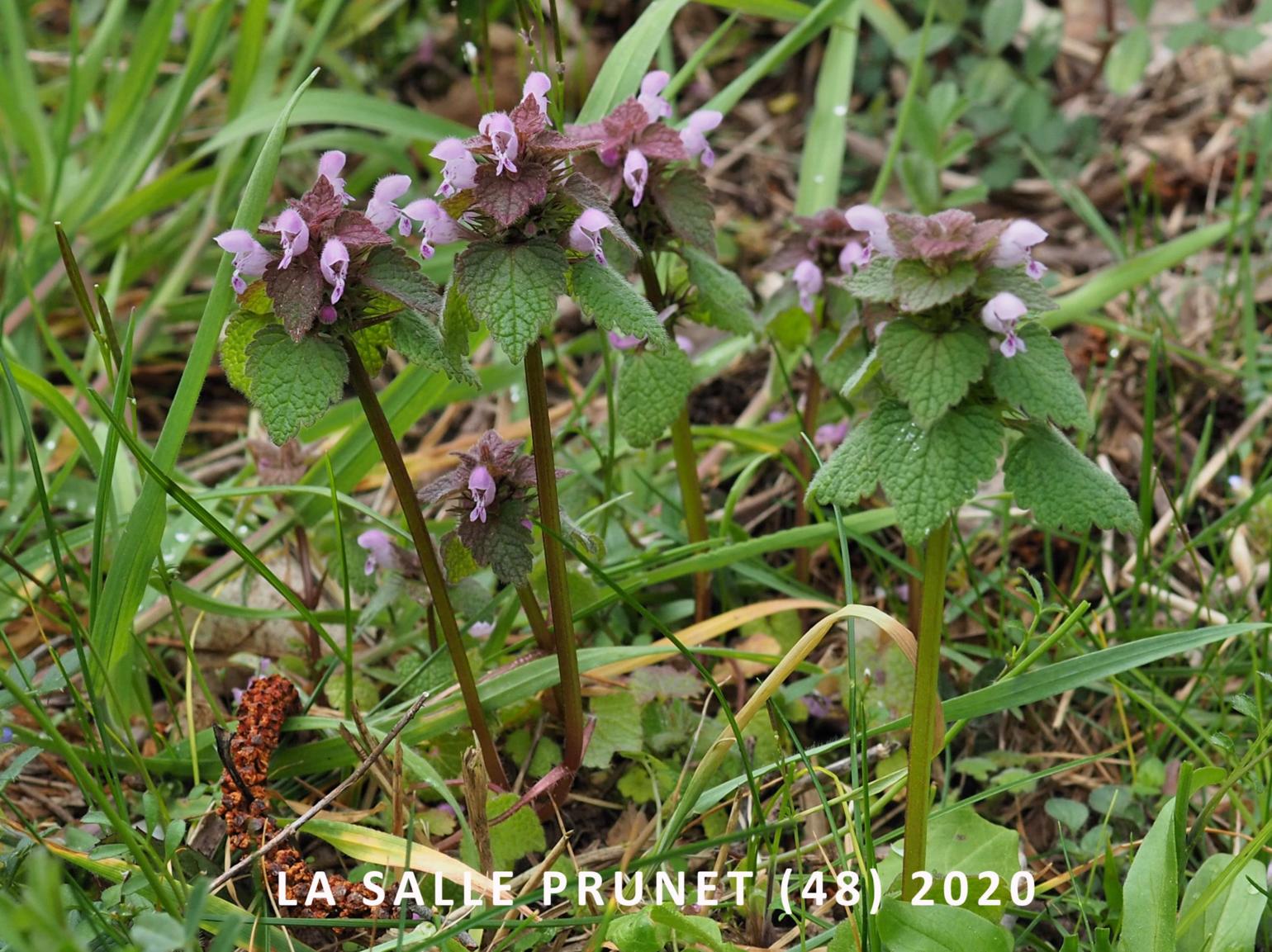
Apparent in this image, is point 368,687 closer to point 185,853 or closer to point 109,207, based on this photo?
point 185,853

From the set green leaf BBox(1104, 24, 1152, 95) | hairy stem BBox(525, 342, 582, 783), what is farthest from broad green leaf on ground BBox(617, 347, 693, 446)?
green leaf BBox(1104, 24, 1152, 95)

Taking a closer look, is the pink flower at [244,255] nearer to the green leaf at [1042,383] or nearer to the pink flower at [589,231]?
the pink flower at [589,231]

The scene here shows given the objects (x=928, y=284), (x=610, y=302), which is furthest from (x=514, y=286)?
(x=928, y=284)

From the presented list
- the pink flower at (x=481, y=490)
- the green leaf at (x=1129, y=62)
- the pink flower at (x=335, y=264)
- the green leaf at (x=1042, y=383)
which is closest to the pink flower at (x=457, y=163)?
the pink flower at (x=335, y=264)

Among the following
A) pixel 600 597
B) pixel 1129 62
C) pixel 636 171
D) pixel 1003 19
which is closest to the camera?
pixel 636 171

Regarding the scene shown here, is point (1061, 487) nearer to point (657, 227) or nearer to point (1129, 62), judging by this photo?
point (657, 227)

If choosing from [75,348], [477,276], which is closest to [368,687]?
[477,276]

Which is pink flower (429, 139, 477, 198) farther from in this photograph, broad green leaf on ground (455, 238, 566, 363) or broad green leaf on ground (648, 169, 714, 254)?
broad green leaf on ground (648, 169, 714, 254)
